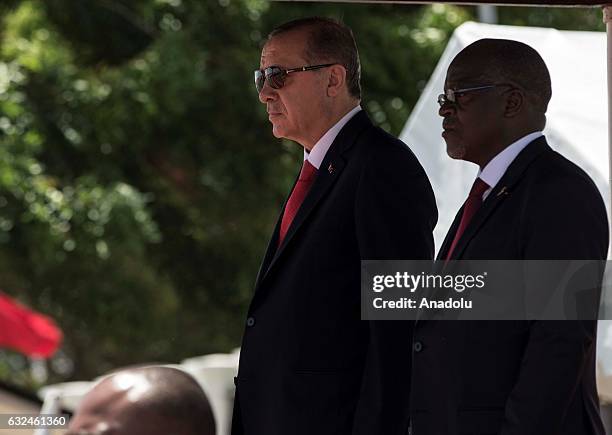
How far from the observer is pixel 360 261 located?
321cm

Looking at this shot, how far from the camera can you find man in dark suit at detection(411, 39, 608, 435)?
9.24 feet

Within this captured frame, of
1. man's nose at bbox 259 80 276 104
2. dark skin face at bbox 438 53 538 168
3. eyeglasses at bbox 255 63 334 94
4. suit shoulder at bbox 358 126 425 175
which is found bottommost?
suit shoulder at bbox 358 126 425 175

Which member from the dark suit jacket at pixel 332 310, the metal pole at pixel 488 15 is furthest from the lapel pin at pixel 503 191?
the metal pole at pixel 488 15

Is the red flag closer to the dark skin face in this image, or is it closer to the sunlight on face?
the dark skin face

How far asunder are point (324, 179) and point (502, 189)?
484mm

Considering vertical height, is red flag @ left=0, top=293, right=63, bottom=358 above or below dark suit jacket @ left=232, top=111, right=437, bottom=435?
below

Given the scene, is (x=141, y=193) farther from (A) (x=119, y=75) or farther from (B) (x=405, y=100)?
(B) (x=405, y=100)

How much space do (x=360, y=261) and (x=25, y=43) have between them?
7.73 m

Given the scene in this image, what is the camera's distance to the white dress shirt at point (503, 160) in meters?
3.12

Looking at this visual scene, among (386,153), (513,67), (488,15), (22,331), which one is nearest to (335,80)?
(386,153)

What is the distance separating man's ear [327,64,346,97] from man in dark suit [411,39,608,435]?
32 centimetres

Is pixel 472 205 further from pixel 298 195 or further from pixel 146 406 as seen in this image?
pixel 146 406

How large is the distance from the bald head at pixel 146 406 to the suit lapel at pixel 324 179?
1.17 m

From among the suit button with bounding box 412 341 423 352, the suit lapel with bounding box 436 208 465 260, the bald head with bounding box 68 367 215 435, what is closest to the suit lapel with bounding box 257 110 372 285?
the suit lapel with bounding box 436 208 465 260
